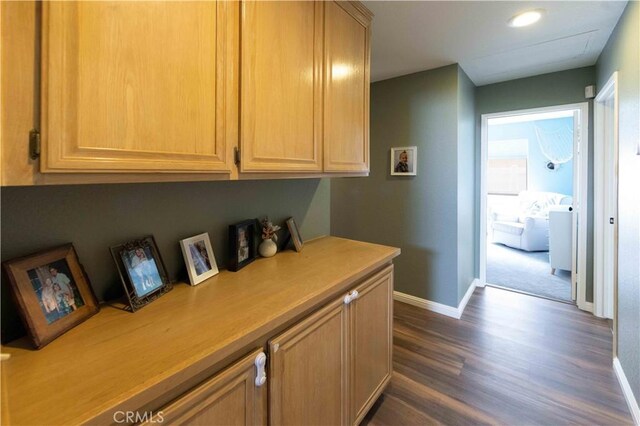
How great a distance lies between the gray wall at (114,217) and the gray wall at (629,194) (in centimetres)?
206

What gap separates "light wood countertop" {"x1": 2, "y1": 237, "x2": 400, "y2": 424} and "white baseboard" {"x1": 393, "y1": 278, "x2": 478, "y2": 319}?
2.02 meters

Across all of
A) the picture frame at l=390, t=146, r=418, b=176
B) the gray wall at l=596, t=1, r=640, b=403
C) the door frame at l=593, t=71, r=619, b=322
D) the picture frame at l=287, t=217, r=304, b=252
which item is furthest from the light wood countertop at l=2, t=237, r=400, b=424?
the door frame at l=593, t=71, r=619, b=322

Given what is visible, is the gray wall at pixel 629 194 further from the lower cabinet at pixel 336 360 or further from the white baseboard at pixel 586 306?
the lower cabinet at pixel 336 360

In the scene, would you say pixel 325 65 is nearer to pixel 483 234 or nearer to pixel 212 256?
pixel 212 256

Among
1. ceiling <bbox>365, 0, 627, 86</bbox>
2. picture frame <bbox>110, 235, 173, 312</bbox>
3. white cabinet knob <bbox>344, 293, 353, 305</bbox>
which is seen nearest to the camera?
picture frame <bbox>110, 235, 173, 312</bbox>

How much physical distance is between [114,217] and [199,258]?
1.14 ft

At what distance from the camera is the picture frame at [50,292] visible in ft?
2.37

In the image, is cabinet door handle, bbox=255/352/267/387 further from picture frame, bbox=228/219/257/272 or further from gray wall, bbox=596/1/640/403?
gray wall, bbox=596/1/640/403

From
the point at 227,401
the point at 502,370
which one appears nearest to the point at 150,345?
the point at 227,401

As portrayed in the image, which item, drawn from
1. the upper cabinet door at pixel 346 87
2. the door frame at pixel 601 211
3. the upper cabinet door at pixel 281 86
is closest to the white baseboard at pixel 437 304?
the door frame at pixel 601 211

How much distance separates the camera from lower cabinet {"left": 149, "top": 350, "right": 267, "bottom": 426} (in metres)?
0.68

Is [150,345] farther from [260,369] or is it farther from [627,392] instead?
[627,392]

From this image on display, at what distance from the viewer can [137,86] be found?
81 cm

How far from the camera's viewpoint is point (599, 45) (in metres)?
2.35
